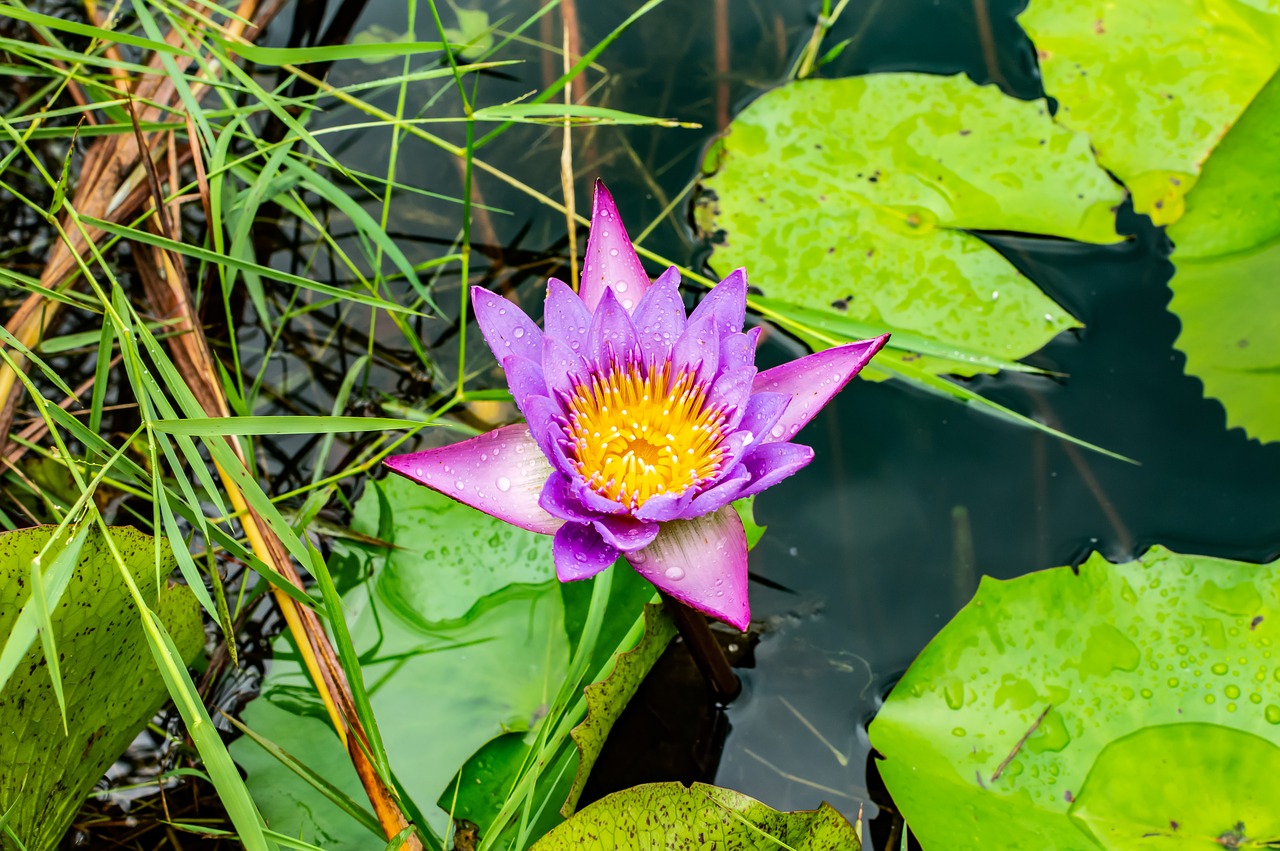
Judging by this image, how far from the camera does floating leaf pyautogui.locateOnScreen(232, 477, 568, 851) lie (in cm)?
195

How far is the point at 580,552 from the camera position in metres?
1.48

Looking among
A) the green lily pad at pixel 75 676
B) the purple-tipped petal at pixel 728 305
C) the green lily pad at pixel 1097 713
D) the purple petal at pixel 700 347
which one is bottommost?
the green lily pad at pixel 1097 713

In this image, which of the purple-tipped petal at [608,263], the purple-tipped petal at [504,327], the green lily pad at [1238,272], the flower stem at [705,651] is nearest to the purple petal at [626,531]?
the flower stem at [705,651]

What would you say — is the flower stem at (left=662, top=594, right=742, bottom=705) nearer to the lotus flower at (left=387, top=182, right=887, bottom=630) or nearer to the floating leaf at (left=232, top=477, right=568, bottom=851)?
the lotus flower at (left=387, top=182, right=887, bottom=630)

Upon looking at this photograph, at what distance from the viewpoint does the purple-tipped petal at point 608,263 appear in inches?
67.4

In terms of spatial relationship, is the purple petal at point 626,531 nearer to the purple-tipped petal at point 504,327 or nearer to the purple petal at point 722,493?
the purple petal at point 722,493

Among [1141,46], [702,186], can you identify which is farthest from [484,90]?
[1141,46]

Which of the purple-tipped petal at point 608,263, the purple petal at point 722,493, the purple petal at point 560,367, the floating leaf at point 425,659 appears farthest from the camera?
the floating leaf at point 425,659

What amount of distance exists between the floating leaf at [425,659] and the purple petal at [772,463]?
706 mm

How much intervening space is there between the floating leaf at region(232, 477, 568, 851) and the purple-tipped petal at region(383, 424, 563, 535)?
1.63 feet

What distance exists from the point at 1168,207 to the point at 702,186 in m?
1.27

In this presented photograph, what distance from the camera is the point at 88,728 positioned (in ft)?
5.36

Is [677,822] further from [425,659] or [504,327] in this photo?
[504,327]

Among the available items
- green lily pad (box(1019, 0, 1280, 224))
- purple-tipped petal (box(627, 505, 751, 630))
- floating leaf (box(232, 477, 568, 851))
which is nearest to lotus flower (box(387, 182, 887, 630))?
purple-tipped petal (box(627, 505, 751, 630))
